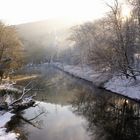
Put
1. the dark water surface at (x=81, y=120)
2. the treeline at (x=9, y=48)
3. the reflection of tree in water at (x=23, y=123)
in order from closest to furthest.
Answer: the dark water surface at (x=81, y=120) < the reflection of tree in water at (x=23, y=123) < the treeline at (x=9, y=48)

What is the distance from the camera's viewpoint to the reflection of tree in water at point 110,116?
2302 cm

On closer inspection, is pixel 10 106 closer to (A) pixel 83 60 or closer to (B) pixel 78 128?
(B) pixel 78 128

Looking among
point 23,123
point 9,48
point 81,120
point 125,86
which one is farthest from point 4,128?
point 9,48

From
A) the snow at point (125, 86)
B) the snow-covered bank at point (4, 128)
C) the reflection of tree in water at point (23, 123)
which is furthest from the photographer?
the snow at point (125, 86)

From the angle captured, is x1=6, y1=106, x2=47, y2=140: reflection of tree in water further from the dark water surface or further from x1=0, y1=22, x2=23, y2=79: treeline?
x1=0, y1=22, x2=23, y2=79: treeline

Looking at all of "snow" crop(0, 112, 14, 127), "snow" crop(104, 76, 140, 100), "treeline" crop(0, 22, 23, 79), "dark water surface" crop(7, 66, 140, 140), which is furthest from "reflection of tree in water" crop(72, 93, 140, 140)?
"treeline" crop(0, 22, 23, 79)

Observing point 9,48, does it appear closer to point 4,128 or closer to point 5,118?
point 5,118

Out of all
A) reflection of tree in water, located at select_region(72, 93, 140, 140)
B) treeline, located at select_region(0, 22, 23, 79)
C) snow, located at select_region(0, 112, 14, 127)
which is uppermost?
treeline, located at select_region(0, 22, 23, 79)

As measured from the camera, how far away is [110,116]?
28453 millimetres

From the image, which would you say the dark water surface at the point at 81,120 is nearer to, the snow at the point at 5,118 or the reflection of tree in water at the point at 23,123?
the reflection of tree in water at the point at 23,123

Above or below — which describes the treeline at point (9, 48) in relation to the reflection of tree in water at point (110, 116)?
above

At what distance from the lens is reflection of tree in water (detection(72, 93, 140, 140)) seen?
23016 mm

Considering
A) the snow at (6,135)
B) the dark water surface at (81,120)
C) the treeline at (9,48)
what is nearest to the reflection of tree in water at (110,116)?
the dark water surface at (81,120)

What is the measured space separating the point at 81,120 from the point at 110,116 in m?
2.91
